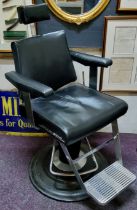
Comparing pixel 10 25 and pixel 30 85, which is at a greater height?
pixel 10 25

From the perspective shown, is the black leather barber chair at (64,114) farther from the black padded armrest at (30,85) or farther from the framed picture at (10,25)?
the framed picture at (10,25)

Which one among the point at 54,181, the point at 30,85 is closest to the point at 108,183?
the point at 54,181

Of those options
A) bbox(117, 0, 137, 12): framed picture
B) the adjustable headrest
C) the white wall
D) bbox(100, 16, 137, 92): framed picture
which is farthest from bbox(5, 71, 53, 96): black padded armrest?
bbox(117, 0, 137, 12): framed picture

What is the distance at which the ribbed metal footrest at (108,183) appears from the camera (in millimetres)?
1337

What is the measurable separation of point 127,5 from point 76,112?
2.86 feet

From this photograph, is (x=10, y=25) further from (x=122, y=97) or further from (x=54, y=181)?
(x=54, y=181)

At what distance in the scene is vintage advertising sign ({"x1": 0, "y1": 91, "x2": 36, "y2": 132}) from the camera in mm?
1946

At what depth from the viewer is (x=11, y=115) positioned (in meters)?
2.01

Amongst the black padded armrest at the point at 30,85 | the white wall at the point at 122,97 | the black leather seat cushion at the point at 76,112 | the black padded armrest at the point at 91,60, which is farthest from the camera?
the white wall at the point at 122,97

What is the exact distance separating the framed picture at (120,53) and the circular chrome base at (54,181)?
0.59 m

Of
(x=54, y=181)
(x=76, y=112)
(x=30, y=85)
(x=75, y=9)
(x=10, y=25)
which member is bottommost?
(x=54, y=181)

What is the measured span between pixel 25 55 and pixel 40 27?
0.42 metres

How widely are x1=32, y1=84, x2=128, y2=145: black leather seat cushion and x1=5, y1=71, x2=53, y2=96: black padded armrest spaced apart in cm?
21

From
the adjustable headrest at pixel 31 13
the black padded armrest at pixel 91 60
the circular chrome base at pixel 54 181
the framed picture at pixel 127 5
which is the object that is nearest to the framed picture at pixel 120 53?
the framed picture at pixel 127 5
